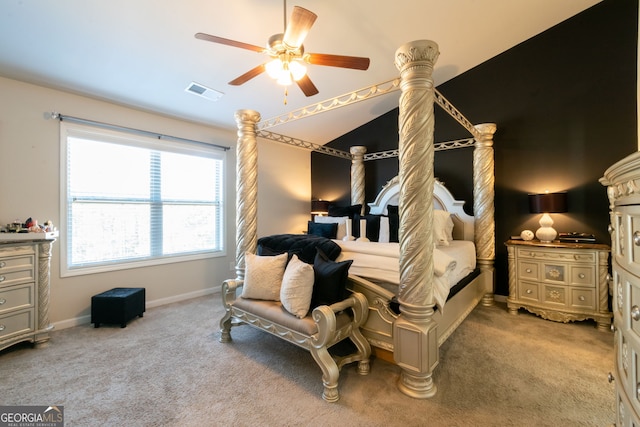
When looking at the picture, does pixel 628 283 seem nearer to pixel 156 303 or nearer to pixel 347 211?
pixel 347 211

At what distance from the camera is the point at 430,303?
1.80 m

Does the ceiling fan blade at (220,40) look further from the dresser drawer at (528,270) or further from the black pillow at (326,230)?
the dresser drawer at (528,270)

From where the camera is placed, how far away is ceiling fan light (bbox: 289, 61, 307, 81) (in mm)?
1889

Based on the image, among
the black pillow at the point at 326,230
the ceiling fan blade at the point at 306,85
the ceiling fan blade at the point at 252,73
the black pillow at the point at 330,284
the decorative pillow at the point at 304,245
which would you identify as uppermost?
the ceiling fan blade at the point at 252,73

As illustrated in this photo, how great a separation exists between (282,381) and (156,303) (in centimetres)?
245

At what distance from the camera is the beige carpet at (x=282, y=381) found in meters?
1.60

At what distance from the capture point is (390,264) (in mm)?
2223

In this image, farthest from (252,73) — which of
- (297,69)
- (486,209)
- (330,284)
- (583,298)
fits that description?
(583,298)

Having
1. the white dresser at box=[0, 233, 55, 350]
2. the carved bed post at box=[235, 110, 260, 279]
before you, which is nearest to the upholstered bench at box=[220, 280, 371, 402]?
the carved bed post at box=[235, 110, 260, 279]

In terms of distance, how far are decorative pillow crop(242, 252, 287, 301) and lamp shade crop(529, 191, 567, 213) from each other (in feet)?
9.69

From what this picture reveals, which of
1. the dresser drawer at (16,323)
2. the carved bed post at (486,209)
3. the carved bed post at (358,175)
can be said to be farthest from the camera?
the carved bed post at (358,175)

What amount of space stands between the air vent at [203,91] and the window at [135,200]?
0.83m

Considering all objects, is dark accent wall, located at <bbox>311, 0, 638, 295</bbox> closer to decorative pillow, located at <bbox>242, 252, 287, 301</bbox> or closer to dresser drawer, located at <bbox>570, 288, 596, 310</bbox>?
dresser drawer, located at <bbox>570, 288, 596, 310</bbox>

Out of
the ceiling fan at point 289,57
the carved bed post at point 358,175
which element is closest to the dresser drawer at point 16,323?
the ceiling fan at point 289,57
